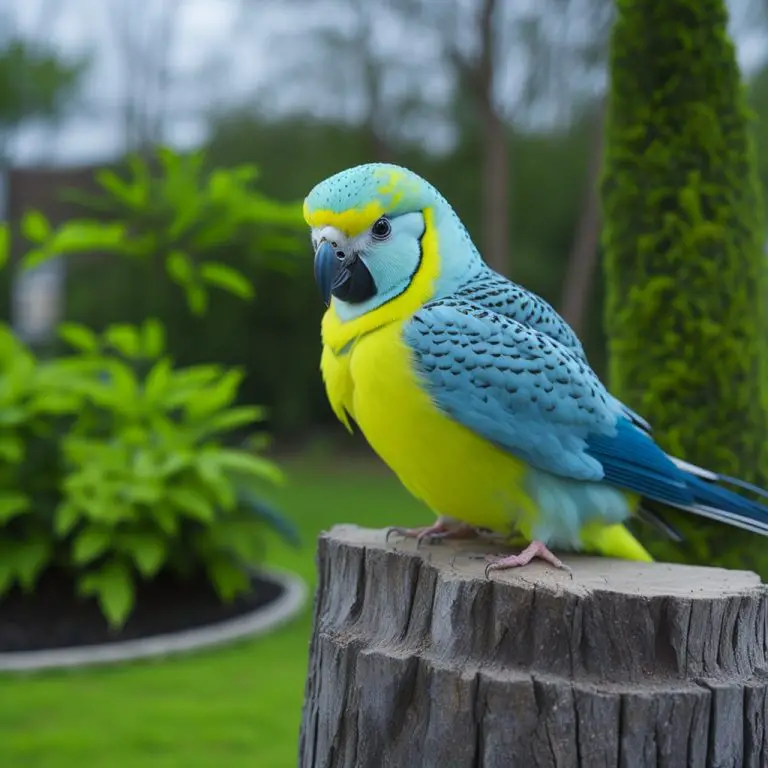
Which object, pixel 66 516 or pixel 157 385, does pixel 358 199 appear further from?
pixel 157 385

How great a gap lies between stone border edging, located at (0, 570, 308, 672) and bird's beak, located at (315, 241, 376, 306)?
11.6ft

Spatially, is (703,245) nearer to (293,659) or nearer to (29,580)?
(293,659)

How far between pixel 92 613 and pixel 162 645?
0.57 metres

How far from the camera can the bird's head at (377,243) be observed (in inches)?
74.4

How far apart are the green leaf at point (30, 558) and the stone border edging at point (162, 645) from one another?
1.37ft

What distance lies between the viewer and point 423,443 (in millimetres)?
1890

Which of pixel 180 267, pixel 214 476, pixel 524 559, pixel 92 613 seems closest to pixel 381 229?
pixel 524 559

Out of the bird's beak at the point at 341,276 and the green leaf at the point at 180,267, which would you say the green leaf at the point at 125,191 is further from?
the bird's beak at the point at 341,276

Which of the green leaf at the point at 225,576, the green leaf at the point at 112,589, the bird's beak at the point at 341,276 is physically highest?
the bird's beak at the point at 341,276

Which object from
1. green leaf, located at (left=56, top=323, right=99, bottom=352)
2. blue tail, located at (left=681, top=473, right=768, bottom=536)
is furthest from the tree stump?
green leaf, located at (left=56, top=323, right=99, bottom=352)

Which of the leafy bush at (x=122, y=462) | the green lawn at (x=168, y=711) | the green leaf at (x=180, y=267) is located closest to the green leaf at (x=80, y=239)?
the leafy bush at (x=122, y=462)

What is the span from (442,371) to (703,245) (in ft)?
4.48

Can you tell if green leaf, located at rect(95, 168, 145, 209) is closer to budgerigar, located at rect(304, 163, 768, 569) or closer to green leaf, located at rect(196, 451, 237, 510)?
green leaf, located at rect(196, 451, 237, 510)

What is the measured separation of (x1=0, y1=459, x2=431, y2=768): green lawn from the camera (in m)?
3.74
